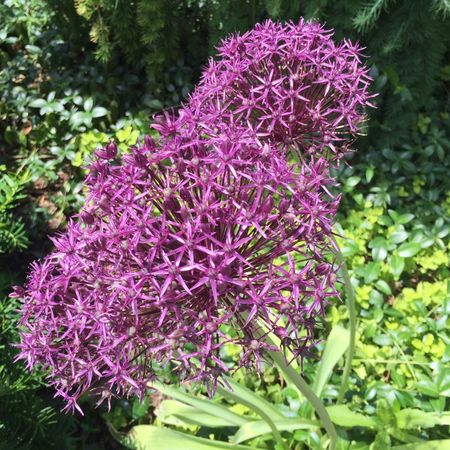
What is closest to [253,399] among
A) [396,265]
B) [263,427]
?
[263,427]

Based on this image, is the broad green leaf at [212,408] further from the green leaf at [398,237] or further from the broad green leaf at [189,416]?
the green leaf at [398,237]

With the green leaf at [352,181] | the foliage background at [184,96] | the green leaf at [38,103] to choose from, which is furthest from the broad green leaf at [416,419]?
the green leaf at [38,103]

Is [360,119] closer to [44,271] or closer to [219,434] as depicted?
[44,271]

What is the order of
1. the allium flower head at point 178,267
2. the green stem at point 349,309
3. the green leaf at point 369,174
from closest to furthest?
the allium flower head at point 178,267, the green stem at point 349,309, the green leaf at point 369,174

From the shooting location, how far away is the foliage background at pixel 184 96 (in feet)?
8.00

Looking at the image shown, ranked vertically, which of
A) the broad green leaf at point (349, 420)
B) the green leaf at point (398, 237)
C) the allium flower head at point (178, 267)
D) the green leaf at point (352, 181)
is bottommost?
the broad green leaf at point (349, 420)

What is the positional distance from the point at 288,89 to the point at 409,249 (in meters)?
1.55

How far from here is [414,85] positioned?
3.45m

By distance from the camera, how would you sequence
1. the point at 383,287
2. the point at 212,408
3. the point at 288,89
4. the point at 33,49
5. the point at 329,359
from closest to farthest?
the point at 288,89, the point at 212,408, the point at 329,359, the point at 383,287, the point at 33,49

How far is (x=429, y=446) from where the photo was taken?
2020 mm

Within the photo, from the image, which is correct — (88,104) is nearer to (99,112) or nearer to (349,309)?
(99,112)

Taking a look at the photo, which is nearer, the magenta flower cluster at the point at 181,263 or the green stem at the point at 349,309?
the magenta flower cluster at the point at 181,263

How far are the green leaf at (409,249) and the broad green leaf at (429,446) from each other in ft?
3.65

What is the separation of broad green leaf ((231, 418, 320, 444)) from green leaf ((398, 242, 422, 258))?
46.3 inches
